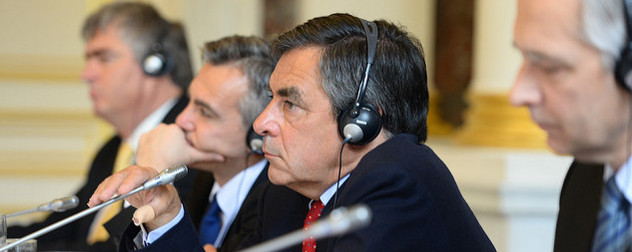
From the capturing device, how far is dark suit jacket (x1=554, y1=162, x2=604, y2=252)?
3.82 ft

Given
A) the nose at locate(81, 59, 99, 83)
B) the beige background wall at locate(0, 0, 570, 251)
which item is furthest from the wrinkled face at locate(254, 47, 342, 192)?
the beige background wall at locate(0, 0, 570, 251)

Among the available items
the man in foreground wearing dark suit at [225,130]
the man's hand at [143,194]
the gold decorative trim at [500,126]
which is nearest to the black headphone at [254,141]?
the man in foreground wearing dark suit at [225,130]

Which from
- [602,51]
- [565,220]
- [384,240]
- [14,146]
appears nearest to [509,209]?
[565,220]

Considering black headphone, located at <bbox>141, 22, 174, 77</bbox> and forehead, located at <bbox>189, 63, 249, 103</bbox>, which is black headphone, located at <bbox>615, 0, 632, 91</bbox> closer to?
forehead, located at <bbox>189, 63, 249, 103</bbox>

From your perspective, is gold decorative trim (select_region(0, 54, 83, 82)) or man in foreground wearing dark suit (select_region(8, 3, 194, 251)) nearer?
man in foreground wearing dark suit (select_region(8, 3, 194, 251))

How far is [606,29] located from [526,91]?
124 millimetres

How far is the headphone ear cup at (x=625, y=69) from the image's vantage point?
0.91 metres

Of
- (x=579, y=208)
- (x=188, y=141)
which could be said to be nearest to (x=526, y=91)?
(x=579, y=208)

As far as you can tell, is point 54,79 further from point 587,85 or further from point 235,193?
point 587,85

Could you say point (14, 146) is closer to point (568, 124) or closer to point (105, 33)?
point (105, 33)

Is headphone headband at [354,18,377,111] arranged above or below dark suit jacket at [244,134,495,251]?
→ above

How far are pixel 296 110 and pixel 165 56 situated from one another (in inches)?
50.9

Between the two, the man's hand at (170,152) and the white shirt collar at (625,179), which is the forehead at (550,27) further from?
the man's hand at (170,152)

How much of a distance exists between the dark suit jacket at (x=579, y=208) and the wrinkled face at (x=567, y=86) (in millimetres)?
184
